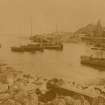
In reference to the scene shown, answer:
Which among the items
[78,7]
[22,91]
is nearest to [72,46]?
[78,7]

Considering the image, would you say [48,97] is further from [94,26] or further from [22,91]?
[94,26]

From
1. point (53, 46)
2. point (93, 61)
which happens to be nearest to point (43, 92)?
point (93, 61)

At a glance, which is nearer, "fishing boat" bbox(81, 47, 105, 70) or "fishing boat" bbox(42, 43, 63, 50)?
"fishing boat" bbox(81, 47, 105, 70)

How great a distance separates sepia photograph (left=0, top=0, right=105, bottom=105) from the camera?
2.61m

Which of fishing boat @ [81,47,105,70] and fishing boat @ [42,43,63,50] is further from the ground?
fishing boat @ [42,43,63,50]

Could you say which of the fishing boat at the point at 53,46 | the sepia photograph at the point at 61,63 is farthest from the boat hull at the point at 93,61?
the fishing boat at the point at 53,46

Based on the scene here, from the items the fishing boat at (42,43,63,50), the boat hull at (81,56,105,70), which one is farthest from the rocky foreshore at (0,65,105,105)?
the fishing boat at (42,43,63,50)

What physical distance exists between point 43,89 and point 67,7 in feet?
7.45

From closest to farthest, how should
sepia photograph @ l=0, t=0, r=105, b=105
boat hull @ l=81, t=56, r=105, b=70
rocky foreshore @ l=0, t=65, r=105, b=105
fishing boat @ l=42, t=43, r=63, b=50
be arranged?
rocky foreshore @ l=0, t=65, r=105, b=105
sepia photograph @ l=0, t=0, r=105, b=105
boat hull @ l=81, t=56, r=105, b=70
fishing boat @ l=42, t=43, r=63, b=50

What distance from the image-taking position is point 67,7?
4.24 metres

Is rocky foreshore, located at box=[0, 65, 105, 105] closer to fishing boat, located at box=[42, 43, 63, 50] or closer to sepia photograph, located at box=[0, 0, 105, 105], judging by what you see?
sepia photograph, located at box=[0, 0, 105, 105]

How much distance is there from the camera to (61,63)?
4414 millimetres

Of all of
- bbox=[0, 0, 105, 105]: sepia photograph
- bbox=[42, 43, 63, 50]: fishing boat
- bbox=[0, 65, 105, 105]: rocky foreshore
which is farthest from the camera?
bbox=[42, 43, 63, 50]: fishing boat

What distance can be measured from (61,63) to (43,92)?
1695mm
